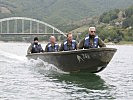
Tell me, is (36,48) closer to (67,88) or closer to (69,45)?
(69,45)

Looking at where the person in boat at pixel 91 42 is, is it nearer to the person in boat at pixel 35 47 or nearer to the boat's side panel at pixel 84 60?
the boat's side panel at pixel 84 60

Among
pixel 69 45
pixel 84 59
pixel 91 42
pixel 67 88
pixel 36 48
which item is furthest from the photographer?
pixel 36 48

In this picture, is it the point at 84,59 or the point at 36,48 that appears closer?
the point at 84,59

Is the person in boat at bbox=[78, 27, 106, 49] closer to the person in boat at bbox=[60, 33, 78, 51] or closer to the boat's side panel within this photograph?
the boat's side panel

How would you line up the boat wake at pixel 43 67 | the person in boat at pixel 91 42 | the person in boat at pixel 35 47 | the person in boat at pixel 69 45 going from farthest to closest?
the person in boat at pixel 35 47, the boat wake at pixel 43 67, the person in boat at pixel 69 45, the person in boat at pixel 91 42

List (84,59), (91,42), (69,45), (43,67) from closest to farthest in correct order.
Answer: (84,59), (91,42), (69,45), (43,67)

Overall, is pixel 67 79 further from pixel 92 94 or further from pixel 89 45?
pixel 92 94

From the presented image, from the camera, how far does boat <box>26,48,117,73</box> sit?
1687 cm

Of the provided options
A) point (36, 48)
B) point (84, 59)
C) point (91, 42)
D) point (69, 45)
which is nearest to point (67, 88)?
point (84, 59)

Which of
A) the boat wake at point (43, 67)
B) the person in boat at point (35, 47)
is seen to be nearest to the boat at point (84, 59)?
the boat wake at point (43, 67)

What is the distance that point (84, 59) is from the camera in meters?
17.3

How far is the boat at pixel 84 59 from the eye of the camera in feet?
55.4

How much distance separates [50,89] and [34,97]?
1.69 metres

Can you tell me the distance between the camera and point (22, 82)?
15141 millimetres
